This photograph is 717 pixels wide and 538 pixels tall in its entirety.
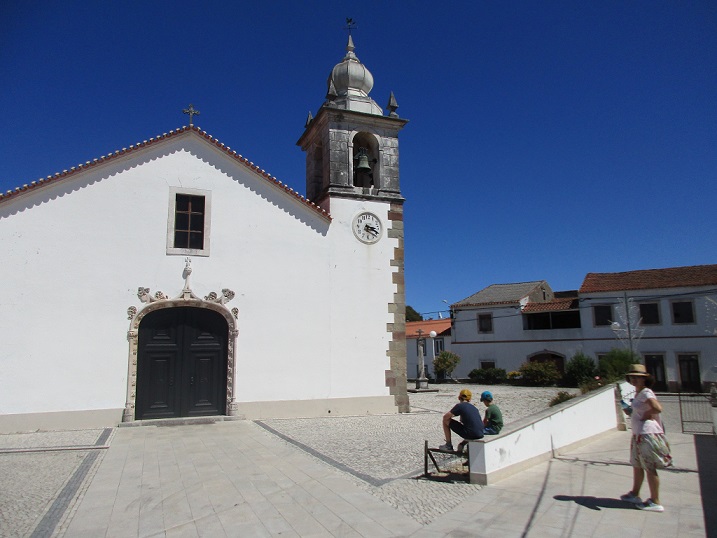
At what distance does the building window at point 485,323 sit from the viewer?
34.0 m

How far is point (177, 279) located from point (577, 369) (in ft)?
75.7

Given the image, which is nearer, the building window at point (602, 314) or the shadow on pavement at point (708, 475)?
the shadow on pavement at point (708, 475)

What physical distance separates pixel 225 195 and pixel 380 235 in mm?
4405

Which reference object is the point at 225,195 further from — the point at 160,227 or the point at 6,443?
the point at 6,443

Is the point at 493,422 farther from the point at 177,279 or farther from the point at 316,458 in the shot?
the point at 177,279

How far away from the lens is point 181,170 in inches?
499

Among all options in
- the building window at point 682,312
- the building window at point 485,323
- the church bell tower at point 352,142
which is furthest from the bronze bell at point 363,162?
the building window at point 485,323

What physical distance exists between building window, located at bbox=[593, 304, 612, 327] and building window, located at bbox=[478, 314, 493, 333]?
6508 mm

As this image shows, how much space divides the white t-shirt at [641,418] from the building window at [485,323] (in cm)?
2886

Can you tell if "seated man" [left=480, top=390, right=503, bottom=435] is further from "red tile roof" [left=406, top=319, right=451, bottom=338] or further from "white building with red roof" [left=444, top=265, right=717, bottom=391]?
"red tile roof" [left=406, top=319, right=451, bottom=338]

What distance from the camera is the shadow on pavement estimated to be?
16.5 feet

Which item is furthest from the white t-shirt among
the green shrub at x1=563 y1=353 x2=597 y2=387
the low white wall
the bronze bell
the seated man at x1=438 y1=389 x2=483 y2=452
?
the green shrub at x1=563 y1=353 x2=597 y2=387

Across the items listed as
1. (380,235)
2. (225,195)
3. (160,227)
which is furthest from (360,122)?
(160,227)

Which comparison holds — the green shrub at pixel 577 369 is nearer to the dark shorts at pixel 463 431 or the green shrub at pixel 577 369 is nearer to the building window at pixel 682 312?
the building window at pixel 682 312
